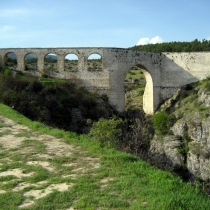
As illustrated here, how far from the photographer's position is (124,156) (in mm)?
6484

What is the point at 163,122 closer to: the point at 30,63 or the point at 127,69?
the point at 127,69

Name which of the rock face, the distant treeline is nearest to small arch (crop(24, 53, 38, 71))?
the rock face

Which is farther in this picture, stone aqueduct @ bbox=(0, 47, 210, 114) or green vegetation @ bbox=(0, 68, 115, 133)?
stone aqueduct @ bbox=(0, 47, 210, 114)

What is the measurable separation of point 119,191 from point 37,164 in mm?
2193

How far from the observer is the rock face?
76.3 feet

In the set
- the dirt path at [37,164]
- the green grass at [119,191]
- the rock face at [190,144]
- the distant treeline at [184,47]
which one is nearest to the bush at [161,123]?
the rock face at [190,144]

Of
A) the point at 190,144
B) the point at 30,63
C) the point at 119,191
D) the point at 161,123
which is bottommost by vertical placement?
the point at 190,144

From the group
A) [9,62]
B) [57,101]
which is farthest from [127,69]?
[9,62]

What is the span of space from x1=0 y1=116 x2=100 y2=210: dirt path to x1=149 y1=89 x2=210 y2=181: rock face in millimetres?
16549

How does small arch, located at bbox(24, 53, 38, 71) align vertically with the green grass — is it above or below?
above

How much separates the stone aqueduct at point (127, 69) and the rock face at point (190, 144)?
322 cm

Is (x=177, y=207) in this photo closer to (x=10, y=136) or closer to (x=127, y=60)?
(x=10, y=136)

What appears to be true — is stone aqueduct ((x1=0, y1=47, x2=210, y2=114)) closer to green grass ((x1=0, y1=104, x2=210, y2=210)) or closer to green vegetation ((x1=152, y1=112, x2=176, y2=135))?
green vegetation ((x1=152, y1=112, x2=176, y2=135))

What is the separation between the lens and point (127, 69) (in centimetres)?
2712
